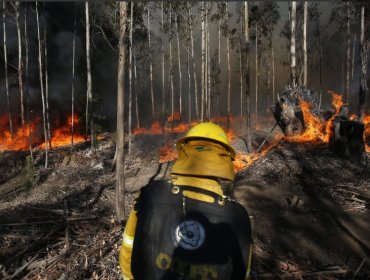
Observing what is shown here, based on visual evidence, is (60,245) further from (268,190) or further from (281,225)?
(268,190)

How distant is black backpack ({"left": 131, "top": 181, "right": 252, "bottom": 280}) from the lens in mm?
2004

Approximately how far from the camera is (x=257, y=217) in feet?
32.4

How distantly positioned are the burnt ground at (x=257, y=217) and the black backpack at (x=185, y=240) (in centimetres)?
369

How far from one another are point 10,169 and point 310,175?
51.1ft

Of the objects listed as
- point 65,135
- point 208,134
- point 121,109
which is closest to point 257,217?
point 121,109

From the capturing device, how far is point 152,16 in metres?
30.8

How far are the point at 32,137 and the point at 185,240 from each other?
→ 2926 centimetres

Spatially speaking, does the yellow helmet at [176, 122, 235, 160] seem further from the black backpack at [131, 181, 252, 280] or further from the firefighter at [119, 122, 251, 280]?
the black backpack at [131, 181, 252, 280]

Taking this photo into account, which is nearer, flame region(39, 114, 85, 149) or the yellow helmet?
the yellow helmet

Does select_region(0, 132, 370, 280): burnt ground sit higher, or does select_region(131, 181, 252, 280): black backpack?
select_region(131, 181, 252, 280): black backpack

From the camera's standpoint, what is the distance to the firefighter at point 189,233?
2006mm

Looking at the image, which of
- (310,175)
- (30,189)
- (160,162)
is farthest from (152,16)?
(310,175)

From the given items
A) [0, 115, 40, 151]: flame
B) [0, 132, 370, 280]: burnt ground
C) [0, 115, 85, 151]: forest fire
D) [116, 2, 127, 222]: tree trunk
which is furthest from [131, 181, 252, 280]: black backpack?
[0, 115, 40, 151]: flame

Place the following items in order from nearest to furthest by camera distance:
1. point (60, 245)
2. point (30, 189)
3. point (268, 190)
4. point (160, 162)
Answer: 1. point (60, 245)
2. point (268, 190)
3. point (30, 189)
4. point (160, 162)
